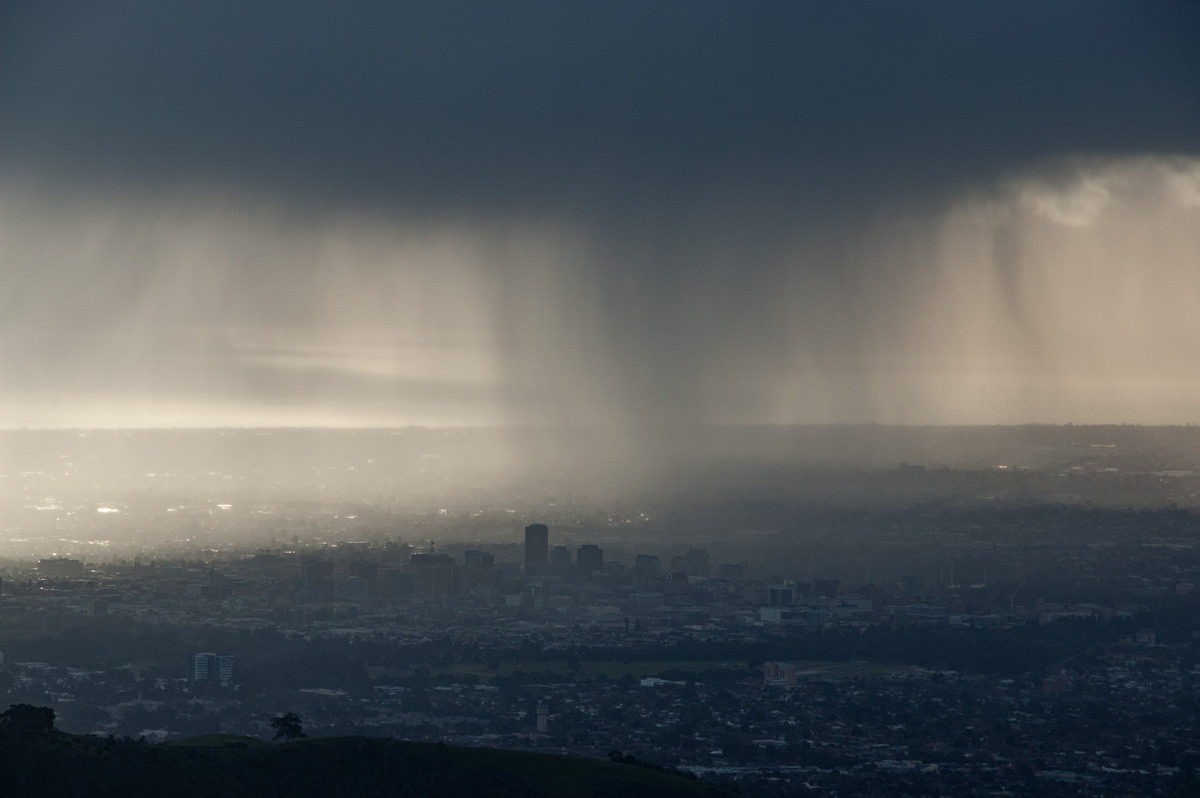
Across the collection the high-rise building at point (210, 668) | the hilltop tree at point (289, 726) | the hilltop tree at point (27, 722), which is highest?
the hilltop tree at point (27, 722)

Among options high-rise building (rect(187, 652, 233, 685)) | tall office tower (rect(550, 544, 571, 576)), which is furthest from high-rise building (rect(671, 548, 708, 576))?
high-rise building (rect(187, 652, 233, 685))

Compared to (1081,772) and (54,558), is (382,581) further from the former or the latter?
(1081,772)

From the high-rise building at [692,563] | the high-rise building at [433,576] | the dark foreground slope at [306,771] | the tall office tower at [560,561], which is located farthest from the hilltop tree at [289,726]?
the high-rise building at [692,563]

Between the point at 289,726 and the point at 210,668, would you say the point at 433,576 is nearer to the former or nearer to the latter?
the point at 210,668

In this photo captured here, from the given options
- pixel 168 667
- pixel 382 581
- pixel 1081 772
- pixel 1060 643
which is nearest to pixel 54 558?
pixel 382 581

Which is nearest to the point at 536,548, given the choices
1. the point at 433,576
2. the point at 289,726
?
the point at 433,576

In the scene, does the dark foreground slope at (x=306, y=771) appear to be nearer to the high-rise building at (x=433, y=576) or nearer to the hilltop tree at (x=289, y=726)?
the hilltop tree at (x=289, y=726)
